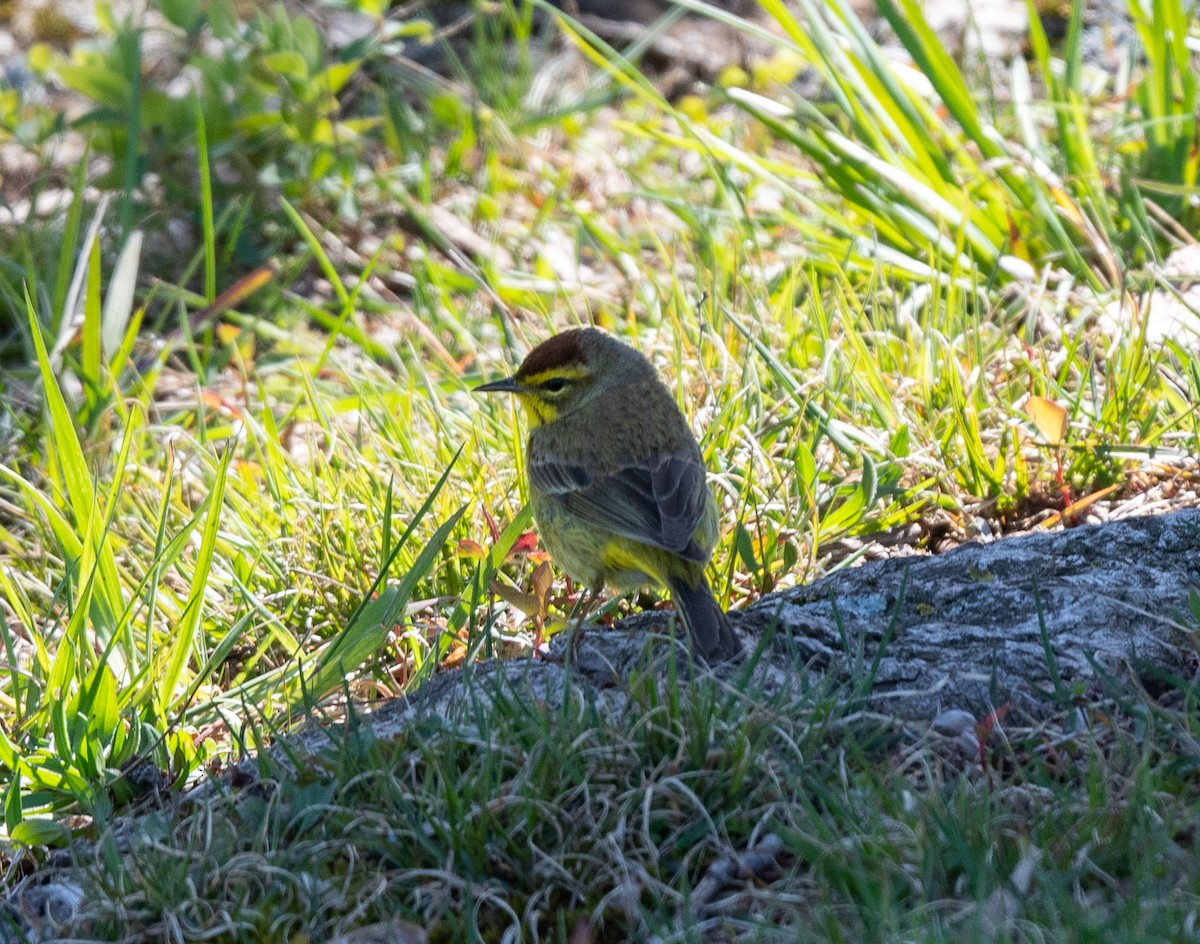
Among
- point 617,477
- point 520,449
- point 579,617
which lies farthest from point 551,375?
point 579,617

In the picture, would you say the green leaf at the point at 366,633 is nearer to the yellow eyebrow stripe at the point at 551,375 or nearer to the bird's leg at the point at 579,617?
the bird's leg at the point at 579,617

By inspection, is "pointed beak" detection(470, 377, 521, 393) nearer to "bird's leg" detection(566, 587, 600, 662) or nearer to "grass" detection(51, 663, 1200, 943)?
"bird's leg" detection(566, 587, 600, 662)

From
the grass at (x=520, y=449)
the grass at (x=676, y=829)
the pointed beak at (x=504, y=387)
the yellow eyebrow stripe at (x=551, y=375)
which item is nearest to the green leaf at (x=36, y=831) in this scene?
the grass at (x=520, y=449)

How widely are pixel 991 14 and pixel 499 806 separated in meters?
7.06

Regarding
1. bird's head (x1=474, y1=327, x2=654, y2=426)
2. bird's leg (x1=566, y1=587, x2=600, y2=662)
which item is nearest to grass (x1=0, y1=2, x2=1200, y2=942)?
bird's leg (x1=566, y1=587, x2=600, y2=662)

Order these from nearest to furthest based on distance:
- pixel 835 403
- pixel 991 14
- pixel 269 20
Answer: pixel 835 403 → pixel 269 20 → pixel 991 14

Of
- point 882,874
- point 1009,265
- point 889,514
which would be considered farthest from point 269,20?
point 882,874

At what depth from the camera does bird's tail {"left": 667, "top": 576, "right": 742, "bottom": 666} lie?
3188mm

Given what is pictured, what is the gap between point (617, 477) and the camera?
4.12 meters

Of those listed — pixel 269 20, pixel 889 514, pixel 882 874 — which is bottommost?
pixel 889 514

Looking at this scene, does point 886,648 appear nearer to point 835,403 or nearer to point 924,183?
point 835,403

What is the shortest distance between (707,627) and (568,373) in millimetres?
1452

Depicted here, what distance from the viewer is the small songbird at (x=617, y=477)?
3.59 metres

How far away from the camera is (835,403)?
4426 millimetres
